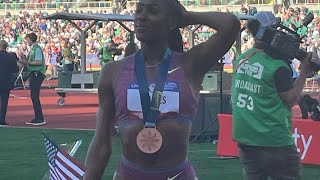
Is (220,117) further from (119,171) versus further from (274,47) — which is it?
(119,171)

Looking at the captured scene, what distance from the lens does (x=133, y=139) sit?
3.73 metres

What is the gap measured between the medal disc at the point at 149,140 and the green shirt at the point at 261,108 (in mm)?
Answer: 2769

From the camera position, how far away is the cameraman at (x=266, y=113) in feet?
20.6

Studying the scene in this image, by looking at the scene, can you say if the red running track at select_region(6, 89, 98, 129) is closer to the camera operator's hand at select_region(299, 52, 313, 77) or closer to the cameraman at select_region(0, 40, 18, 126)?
the cameraman at select_region(0, 40, 18, 126)

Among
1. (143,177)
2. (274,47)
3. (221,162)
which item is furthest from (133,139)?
(221,162)

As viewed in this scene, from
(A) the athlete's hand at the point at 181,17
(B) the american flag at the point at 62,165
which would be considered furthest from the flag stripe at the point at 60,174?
(A) the athlete's hand at the point at 181,17

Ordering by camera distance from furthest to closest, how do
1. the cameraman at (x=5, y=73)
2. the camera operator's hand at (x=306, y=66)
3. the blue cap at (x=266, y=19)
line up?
the cameraman at (x=5, y=73)
the blue cap at (x=266, y=19)
the camera operator's hand at (x=306, y=66)

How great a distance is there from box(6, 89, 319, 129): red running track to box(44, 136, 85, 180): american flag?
13.7 meters

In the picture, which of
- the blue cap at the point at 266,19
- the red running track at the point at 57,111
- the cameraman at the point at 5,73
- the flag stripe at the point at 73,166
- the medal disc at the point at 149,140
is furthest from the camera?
the red running track at the point at 57,111

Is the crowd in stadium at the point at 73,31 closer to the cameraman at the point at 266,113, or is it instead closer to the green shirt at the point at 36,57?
the green shirt at the point at 36,57

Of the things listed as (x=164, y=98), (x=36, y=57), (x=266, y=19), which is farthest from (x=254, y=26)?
(x=36, y=57)

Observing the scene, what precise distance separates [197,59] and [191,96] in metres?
0.17

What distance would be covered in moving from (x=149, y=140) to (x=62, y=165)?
87 cm

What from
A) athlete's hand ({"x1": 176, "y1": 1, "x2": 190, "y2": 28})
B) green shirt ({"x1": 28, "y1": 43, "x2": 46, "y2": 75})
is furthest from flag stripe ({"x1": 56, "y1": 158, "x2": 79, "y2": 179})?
green shirt ({"x1": 28, "y1": 43, "x2": 46, "y2": 75})
